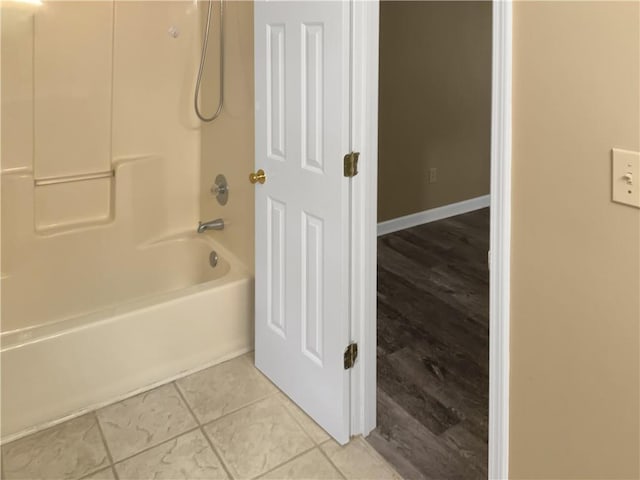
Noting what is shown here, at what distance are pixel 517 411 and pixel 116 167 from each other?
7.38 feet

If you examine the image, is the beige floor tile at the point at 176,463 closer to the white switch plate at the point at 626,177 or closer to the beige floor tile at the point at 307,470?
the beige floor tile at the point at 307,470

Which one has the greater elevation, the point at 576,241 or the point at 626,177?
the point at 626,177

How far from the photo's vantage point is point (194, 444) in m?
2.10

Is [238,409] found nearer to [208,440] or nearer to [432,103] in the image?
[208,440]

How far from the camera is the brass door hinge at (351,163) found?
1863mm

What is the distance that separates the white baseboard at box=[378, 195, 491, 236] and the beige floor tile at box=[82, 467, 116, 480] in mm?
2835

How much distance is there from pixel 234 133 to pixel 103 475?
1531mm

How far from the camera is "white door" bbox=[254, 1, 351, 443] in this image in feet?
6.20

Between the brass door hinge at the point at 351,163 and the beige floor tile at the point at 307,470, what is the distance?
1.01m

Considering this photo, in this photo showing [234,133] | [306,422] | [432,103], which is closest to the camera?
[306,422]

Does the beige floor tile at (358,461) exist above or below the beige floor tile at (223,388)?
below

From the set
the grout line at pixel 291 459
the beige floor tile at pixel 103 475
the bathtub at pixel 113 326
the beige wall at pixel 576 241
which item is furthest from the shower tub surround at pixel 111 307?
the beige wall at pixel 576 241

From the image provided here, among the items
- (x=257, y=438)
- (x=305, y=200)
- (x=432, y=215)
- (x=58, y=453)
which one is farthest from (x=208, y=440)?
(x=432, y=215)

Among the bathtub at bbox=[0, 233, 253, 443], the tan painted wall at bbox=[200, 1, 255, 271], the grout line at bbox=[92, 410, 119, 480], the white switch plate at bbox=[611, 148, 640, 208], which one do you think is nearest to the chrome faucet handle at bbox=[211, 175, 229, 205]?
the tan painted wall at bbox=[200, 1, 255, 271]
